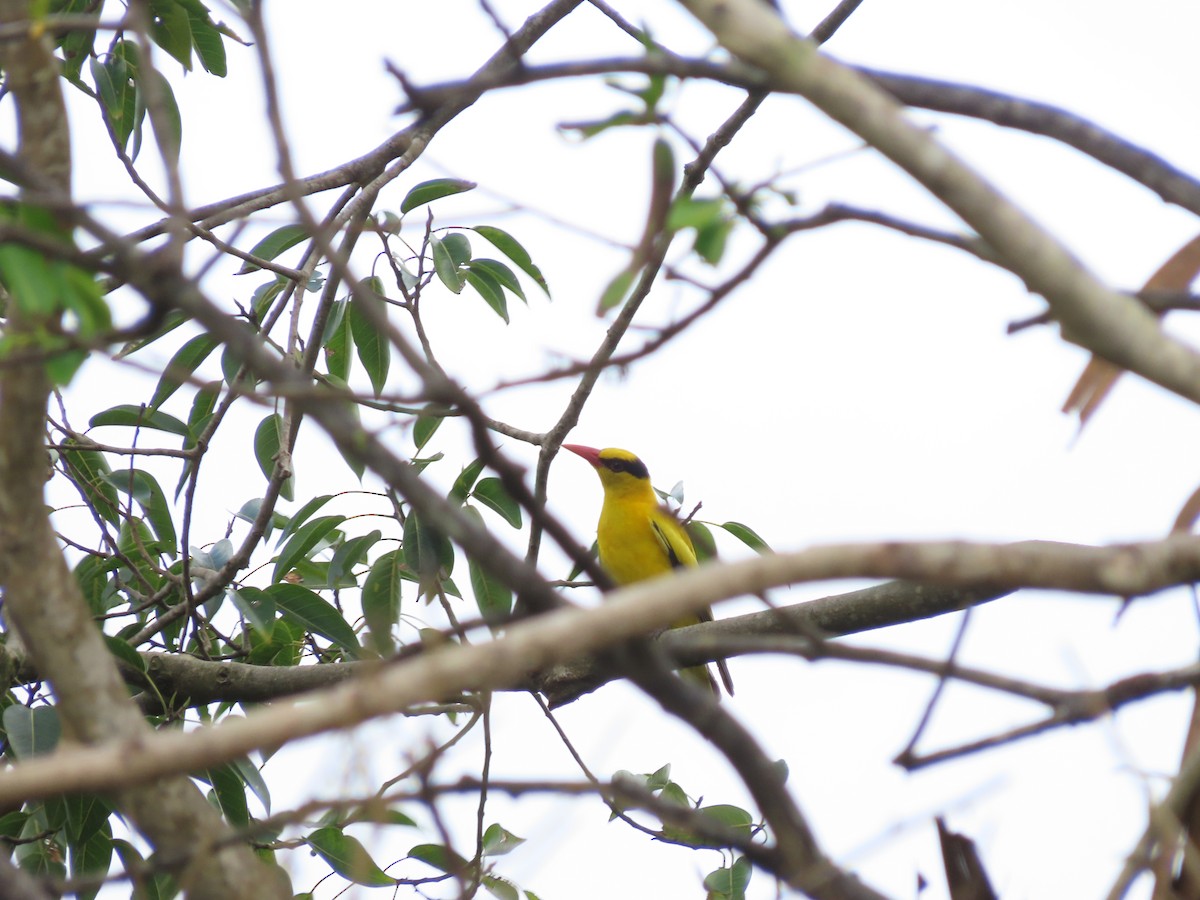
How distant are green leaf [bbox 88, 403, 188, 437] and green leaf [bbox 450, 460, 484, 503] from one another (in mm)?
811

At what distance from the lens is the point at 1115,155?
1.36 m

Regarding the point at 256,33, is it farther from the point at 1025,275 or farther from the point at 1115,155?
the point at 1115,155

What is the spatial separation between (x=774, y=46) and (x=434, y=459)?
2139mm

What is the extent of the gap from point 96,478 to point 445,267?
1.15m

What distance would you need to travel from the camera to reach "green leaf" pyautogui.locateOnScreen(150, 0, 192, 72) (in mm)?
3232

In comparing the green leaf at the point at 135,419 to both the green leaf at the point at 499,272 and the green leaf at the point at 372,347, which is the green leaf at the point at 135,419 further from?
the green leaf at the point at 499,272

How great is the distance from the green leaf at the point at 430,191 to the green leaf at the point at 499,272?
269 mm

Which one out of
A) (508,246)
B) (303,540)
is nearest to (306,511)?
(303,540)

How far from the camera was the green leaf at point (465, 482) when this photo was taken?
290 cm

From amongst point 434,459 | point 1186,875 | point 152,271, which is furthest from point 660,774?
point 152,271

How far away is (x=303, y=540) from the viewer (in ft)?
10.2

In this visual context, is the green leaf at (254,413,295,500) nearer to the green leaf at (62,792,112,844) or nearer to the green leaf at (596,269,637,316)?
the green leaf at (62,792,112,844)

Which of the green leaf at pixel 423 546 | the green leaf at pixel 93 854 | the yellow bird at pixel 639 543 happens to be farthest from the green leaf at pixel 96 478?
the yellow bird at pixel 639 543

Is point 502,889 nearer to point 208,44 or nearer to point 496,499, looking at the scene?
point 496,499
